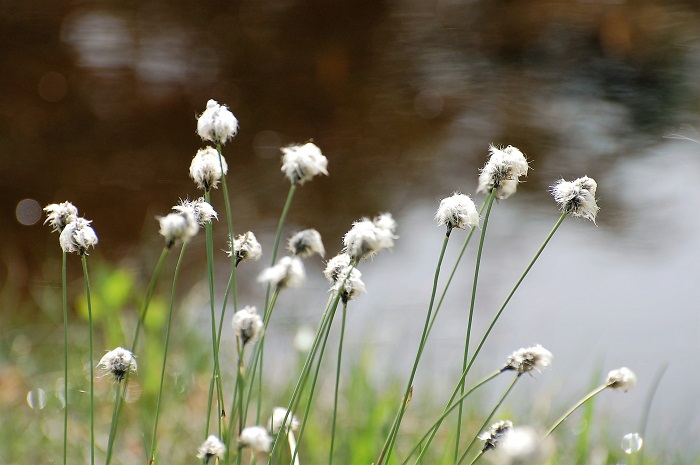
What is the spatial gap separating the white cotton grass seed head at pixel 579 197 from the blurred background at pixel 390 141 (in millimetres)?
1556

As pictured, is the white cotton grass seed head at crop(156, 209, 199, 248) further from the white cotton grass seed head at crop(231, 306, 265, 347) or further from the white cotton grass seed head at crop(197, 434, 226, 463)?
the white cotton grass seed head at crop(197, 434, 226, 463)

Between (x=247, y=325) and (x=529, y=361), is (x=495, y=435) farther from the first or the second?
(x=247, y=325)

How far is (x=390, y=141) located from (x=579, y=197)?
244cm

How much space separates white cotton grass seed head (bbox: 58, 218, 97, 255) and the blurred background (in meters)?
1.55

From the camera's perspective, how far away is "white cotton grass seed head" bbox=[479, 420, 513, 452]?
0.91 metres

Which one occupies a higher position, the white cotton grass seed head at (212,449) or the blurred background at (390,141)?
the blurred background at (390,141)

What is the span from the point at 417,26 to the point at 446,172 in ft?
2.47

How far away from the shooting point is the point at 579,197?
935mm

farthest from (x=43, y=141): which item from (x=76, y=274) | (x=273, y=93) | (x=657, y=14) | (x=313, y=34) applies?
(x=657, y=14)

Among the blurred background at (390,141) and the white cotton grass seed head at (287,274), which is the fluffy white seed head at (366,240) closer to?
the white cotton grass seed head at (287,274)

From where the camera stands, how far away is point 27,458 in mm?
1696

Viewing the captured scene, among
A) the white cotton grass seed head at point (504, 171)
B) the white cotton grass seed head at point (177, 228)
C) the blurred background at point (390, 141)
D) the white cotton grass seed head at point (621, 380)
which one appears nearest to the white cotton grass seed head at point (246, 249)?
the white cotton grass seed head at point (177, 228)

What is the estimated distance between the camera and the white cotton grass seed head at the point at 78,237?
35.4 inches

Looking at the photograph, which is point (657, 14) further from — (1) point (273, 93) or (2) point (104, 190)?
(2) point (104, 190)
